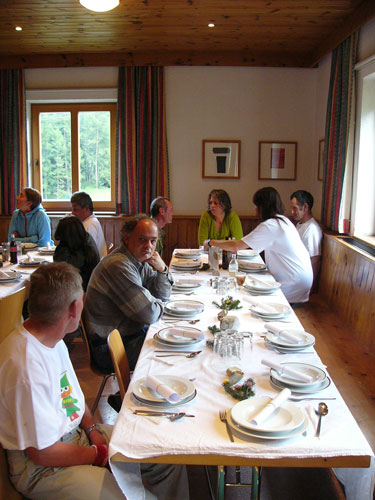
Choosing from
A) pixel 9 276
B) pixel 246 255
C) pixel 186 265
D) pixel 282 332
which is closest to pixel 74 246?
pixel 9 276

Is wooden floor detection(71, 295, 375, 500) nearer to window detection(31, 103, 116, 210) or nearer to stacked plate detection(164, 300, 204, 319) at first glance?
stacked plate detection(164, 300, 204, 319)

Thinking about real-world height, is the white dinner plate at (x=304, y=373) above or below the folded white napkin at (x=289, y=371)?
below

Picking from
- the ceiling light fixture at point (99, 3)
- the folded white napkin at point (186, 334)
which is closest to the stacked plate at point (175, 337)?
the folded white napkin at point (186, 334)

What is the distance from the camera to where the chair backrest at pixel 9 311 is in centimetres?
243

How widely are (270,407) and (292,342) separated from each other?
2.15 ft

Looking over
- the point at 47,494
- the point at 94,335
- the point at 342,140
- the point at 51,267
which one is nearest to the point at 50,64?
the point at 342,140

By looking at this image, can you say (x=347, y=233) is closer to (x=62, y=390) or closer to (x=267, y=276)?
(x=267, y=276)

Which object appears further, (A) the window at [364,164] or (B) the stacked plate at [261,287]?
(A) the window at [364,164]

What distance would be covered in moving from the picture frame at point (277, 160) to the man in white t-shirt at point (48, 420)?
197 inches

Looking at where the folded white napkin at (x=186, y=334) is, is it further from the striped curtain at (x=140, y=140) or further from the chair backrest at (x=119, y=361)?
the striped curtain at (x=140, y=140)

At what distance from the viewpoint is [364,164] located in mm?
4633

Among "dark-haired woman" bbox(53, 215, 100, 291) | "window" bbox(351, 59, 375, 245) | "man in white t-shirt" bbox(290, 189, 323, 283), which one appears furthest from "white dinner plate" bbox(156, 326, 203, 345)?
"man in white t-shirt" bbox(290, 189, 323, 283)

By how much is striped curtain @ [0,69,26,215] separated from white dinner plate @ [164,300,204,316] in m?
4.48

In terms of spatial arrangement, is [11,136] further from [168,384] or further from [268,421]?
[268,421]
